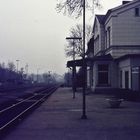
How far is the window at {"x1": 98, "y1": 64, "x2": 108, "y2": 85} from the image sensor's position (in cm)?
4731

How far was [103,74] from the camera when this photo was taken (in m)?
47.6

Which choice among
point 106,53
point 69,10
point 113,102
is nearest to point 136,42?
point 106,53

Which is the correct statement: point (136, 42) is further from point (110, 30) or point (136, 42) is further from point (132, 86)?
point (132, 86)

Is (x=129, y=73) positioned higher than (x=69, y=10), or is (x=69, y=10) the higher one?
(x=69, y=10)

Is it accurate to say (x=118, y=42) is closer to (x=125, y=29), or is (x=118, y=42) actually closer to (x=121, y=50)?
(x=121, y=50)

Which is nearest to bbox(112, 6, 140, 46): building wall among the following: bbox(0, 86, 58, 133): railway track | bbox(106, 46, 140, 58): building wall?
bbox(106, 46, 140, 58): building wall

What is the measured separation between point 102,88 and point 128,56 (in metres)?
9.50

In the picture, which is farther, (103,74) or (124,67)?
(103,74)

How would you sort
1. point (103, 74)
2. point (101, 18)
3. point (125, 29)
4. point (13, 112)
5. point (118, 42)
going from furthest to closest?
1. point (101, 18)
2. point (103, 74)
3. point (125, 29)
4. point (118, 42)
5. point (13, 112)

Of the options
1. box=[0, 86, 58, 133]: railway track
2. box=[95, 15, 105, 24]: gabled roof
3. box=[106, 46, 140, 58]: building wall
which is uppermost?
box=[95, 15, 105, 24]: gabled roof

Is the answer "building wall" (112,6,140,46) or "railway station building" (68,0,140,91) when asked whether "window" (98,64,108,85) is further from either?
"building wall" (112,6,140,46)

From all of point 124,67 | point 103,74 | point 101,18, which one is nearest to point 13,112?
point 124,67

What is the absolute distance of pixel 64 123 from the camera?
16.4m

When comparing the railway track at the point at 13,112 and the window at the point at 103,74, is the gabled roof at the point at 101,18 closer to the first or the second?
the window at the point at 103,74
